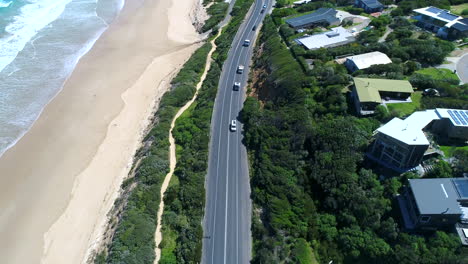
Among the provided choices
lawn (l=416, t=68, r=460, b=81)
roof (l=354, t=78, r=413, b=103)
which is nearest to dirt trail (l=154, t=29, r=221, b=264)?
roof (l=354, t=78, r=413, b=103)

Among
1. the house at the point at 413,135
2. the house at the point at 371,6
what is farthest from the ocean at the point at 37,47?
the house at the point at 371,6

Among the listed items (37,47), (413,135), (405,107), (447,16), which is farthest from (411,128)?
(37,47)

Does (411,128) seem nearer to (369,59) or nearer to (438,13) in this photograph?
(369,59)

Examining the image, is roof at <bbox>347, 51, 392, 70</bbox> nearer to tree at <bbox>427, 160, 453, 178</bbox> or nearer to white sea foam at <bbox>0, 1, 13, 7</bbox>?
tree at <bbox>427, 160, 453, 178</bbox>

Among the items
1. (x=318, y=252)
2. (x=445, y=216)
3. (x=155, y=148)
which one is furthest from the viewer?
(x=155, y=148)

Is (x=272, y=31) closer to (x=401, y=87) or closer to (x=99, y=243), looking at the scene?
(x=401, y=87)

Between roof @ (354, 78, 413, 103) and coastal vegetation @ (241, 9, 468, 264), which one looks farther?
roof @ (354, 78, 413, 103)

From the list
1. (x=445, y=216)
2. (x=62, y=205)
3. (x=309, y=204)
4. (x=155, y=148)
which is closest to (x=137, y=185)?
(x=155, y=148)
